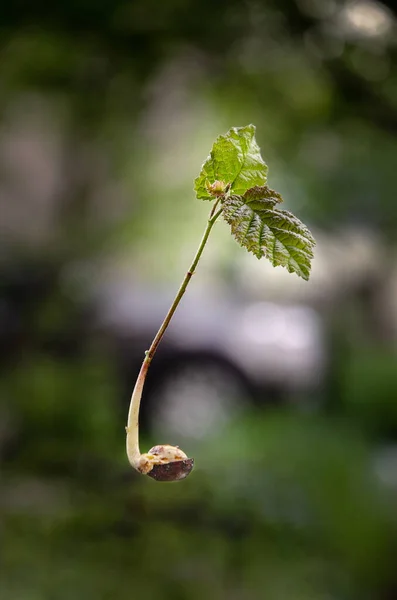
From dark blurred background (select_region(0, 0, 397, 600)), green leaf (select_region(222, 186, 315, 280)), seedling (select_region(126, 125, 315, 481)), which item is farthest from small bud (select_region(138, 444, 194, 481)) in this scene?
dark blurred background (select_region(0, 0, 397, 600))

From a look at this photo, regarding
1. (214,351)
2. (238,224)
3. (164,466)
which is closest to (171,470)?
(164,466)

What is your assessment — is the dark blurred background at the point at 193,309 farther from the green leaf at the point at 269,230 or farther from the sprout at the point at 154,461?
the sprout at the point at 154,461

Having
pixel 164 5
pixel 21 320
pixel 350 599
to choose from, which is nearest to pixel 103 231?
pixel 21 320

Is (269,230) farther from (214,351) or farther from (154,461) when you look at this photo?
(214,351)

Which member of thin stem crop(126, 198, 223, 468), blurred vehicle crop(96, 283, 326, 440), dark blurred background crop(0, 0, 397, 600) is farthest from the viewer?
blurred vehicle crop(96, 283, 326, 440)

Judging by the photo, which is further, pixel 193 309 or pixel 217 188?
pixel 193 309

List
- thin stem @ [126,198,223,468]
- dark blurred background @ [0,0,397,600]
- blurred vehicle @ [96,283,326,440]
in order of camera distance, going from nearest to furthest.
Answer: thin stem @ [126,198,223,468]
dark blurred background @ [0,0,397,600]
blurred vehicle @ [96,283,326,440]

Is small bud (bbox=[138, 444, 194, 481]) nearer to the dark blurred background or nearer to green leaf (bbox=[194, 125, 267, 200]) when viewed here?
green leaf (bbox=[194, 125, 267, 200])
